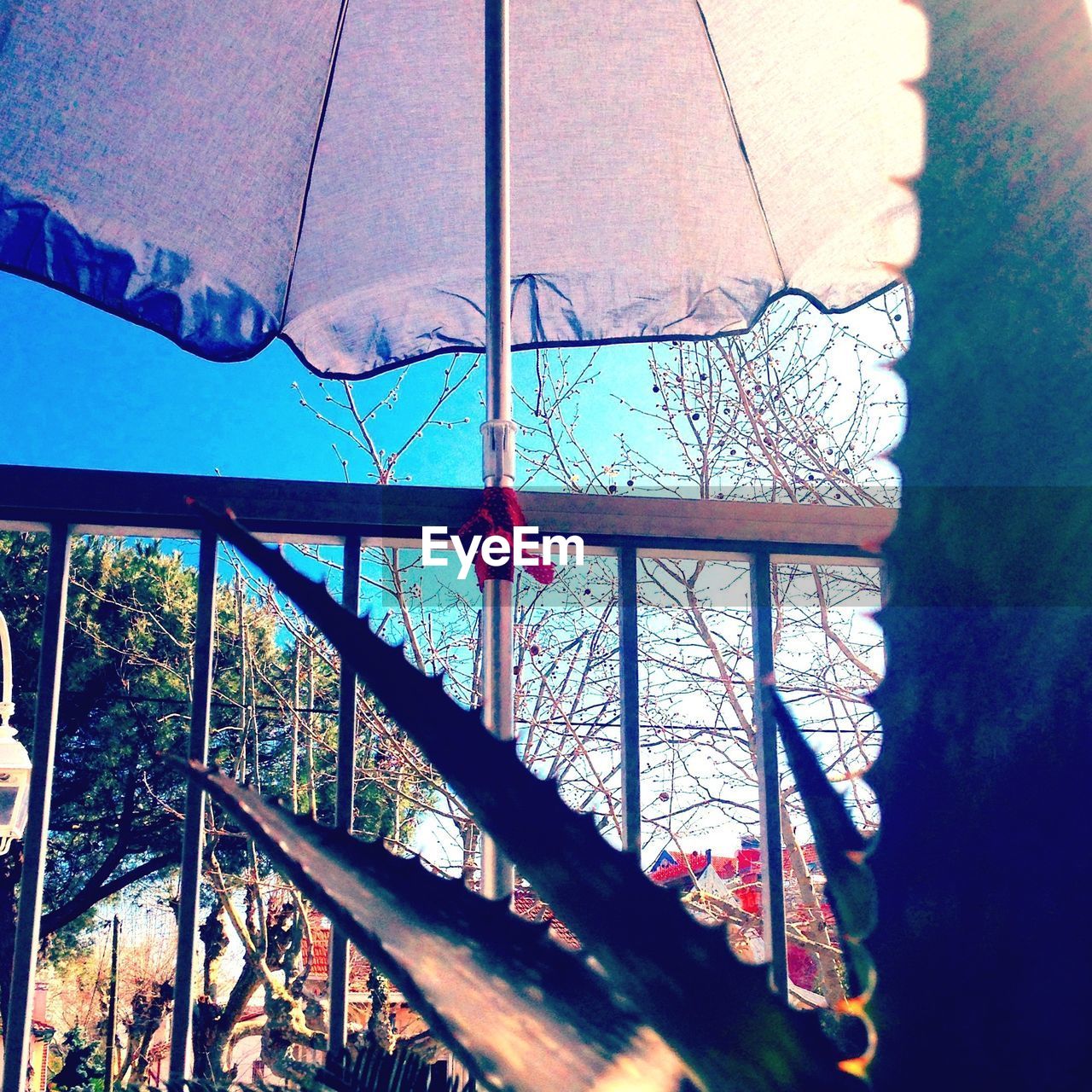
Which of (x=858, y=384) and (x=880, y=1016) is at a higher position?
(x=858, y=384)

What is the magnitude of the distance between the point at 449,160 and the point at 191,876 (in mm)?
1429

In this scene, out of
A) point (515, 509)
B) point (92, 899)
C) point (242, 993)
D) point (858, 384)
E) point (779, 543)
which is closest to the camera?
point (515, 509)

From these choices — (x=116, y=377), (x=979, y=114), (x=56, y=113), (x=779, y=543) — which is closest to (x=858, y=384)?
(x=779, y=543)

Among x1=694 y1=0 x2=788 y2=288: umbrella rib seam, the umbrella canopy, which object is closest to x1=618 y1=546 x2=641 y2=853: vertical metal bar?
the umbrella canopy

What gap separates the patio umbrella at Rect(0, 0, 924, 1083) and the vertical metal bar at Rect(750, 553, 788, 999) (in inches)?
25.6

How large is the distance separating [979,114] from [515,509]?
939mm

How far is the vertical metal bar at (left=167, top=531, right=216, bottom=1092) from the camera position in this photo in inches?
42.8

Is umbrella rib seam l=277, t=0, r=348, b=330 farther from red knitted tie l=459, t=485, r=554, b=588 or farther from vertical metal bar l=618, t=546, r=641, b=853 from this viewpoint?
vertical metal bar l=618, t=546, r=641, b=853

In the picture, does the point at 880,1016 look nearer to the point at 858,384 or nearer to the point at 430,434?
the point at 858,384

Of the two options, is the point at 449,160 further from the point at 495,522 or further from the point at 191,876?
the point at 191,876

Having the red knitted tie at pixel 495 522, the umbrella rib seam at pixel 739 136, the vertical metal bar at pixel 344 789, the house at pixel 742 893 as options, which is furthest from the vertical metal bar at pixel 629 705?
the house at pixel 742 893

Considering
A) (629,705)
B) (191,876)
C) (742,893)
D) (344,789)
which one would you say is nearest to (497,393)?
(629,705)

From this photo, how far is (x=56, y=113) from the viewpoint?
4.98 ft

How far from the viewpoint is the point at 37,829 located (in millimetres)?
1101
